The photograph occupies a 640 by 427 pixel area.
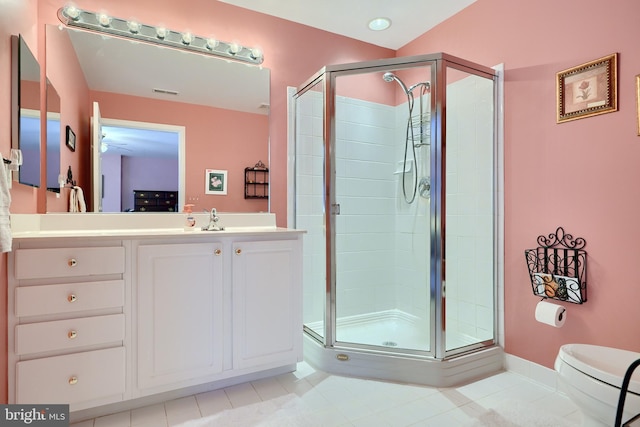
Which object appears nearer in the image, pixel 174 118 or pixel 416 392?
pixel 416 392

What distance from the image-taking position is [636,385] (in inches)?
48.1

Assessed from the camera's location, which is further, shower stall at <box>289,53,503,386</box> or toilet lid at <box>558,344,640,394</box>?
shower stall at <box>289,53,503,386</box>

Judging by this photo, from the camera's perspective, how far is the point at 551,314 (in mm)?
1860

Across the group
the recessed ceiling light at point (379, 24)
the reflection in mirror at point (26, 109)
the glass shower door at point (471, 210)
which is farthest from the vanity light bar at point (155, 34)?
the glass shower door at point (471, 210)

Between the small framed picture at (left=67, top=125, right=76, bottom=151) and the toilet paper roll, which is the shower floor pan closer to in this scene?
the toilet paper roll

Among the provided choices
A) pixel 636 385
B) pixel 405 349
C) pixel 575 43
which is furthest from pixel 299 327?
pixel 575 43

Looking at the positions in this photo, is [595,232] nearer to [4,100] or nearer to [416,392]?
[416,392]

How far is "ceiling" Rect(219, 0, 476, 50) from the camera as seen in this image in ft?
8.13

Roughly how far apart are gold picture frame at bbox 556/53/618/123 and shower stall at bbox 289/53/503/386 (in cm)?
43

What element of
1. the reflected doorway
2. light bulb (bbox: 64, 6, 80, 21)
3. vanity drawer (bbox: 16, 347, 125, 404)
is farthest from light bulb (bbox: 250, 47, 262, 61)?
vanity drawer (bbox: 16, 347, 125, 404)

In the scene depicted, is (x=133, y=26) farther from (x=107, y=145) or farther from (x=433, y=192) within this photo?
Answer: (x=433, y=192)

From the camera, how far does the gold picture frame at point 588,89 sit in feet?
5.69

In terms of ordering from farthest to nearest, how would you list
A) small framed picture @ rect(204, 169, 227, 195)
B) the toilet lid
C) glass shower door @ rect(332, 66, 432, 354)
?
1. glass shower door @ rect(332, 66, 432, 354)
2. small framed picture @ rect(204, 169, 227, 195)
3. the toilet lid

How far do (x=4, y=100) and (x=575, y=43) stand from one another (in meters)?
2.77
